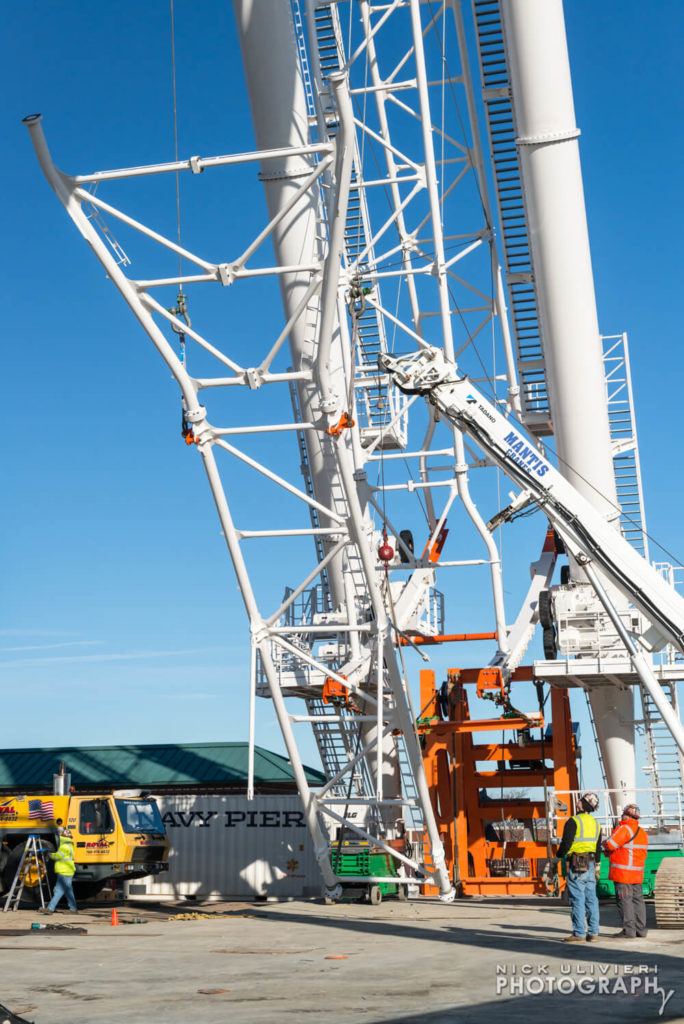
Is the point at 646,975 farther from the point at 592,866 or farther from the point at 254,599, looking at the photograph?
the point at 254,599

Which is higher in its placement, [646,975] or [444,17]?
[444,17]

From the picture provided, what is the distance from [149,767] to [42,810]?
14.0 m

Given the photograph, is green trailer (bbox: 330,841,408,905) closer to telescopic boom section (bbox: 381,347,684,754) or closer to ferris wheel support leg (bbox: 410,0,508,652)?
ferris wheel support leg (bbox: 410,0,508,652)

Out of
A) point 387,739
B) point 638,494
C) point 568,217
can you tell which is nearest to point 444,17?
point 568,217

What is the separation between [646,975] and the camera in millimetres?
12250

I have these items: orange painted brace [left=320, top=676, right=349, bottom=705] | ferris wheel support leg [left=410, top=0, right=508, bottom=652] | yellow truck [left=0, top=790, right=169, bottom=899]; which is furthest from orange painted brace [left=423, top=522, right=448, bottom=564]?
yellow truck [left=0, top=790, right=169, bottom=899]

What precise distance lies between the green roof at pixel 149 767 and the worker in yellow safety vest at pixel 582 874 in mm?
22080

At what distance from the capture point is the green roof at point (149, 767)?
3834 centimetres

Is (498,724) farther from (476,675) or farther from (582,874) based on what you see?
(582,874)

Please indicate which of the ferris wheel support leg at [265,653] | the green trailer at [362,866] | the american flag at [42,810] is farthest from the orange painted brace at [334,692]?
the american flag at [42,810]

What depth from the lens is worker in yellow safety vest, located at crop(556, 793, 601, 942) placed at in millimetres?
15781

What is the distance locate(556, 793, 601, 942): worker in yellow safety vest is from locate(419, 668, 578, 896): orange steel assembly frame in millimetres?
10514

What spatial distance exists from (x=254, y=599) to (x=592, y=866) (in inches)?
340

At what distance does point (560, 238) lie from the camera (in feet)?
75.5
